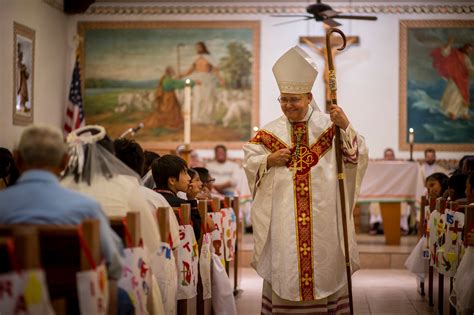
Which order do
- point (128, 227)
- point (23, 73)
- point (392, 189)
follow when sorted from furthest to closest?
1. point (23, 73)
2. point (392, 189)
3. point (128, 227)

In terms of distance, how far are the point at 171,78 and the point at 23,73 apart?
303 centimetres

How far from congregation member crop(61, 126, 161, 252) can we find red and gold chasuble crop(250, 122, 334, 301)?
1.72 meters

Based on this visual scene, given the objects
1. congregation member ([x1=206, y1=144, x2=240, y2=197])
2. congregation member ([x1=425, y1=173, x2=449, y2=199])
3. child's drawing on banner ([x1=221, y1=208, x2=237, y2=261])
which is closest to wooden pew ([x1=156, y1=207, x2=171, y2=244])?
child's drawing on banner ([x1=221, y1=208, x2=237, y2=261])

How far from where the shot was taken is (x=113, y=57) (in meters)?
15.8

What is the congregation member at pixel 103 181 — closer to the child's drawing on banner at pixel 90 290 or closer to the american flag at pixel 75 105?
the child's drawing on banner at pixel 90 290

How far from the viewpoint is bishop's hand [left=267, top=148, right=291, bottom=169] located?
5602 mm

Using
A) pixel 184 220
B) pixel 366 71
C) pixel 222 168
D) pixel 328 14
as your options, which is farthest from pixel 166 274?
pixel 366 71

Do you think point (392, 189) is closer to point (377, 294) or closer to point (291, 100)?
point (377, 294)

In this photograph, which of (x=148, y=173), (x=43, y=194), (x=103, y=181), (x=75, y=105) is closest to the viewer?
(x=43, y=194)

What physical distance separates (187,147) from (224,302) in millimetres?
2646

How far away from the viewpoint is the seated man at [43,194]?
121 inches

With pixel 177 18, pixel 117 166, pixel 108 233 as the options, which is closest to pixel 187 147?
pixel 117 166

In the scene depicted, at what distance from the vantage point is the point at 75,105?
50.3ft

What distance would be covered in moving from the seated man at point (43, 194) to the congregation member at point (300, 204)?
249cm
